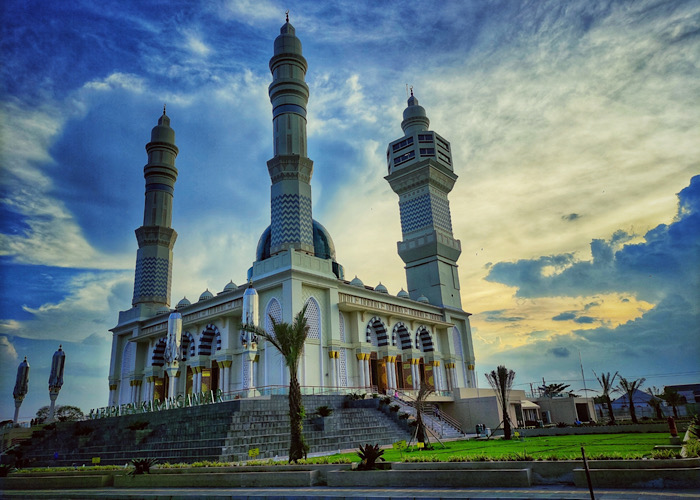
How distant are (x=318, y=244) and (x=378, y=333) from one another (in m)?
7.95

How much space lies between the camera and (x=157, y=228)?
119 feet

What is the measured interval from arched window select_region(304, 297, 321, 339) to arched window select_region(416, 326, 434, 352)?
942 cm

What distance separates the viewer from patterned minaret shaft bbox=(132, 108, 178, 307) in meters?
35.6

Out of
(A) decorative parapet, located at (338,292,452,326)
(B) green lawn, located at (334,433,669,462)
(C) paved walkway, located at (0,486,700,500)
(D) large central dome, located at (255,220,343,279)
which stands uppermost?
(D) large central dome, located at (255,220,343,279)

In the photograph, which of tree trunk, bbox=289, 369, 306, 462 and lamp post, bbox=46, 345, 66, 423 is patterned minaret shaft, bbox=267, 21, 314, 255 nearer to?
tree trunk, bbox=289, 369, 306, 462

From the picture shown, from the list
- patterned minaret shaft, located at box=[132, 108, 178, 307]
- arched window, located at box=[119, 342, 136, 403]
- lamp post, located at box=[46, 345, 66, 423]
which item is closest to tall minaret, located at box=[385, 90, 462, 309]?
patterned minaret shaft, located at box=[132, 108, 178, 307]

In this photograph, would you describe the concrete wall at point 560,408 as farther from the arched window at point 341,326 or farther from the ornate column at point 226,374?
the ornate column at point 226,374

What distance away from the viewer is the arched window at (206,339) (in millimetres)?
29766

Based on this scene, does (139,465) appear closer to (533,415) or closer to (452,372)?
(452,372)

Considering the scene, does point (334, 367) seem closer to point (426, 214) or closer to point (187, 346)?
point (187, 346)

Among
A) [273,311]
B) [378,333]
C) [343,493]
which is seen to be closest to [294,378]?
[343,493]

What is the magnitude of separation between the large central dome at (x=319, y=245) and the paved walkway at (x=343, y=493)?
23.3 m

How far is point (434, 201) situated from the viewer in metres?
38.4

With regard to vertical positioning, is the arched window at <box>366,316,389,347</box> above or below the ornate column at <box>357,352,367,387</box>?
above
